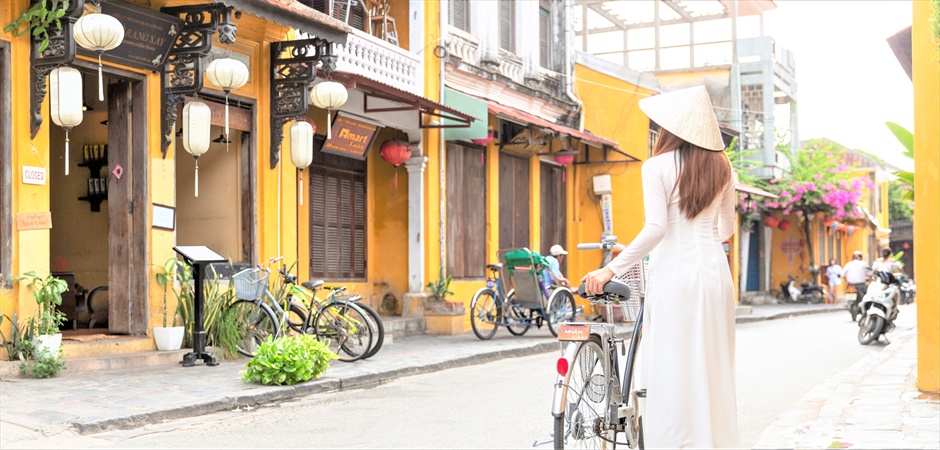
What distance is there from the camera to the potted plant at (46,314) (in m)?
9.23

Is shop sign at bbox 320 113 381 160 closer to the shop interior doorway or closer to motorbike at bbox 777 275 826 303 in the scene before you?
the shop interior doorway

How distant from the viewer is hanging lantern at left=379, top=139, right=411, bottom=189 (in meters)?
15.6

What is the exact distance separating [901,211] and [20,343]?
59.3 metres

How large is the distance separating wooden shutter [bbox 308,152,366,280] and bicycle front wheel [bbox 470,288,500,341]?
207cm

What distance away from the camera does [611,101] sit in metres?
21.8

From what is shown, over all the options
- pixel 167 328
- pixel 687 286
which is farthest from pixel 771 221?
pixel 687 286

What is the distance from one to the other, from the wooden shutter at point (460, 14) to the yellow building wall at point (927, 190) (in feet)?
33.8

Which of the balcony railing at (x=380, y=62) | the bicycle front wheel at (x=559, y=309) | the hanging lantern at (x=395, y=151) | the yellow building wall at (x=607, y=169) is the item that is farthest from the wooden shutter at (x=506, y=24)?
the bicycle front wheel at (x=559, y=309)

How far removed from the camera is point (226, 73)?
36.1 feet

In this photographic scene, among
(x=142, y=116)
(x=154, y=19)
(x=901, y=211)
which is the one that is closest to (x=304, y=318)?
(x=142, y=116)

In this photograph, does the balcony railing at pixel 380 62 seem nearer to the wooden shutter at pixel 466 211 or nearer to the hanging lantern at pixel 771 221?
the wooden shutter at pixel 466 211

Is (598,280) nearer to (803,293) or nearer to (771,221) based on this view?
(771,221)

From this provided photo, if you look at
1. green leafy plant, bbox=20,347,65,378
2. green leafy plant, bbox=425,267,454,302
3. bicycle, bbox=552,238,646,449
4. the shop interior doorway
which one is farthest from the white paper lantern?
bicycle, bbox=552,238,646,449

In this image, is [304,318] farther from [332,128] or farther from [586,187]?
[586,187]
